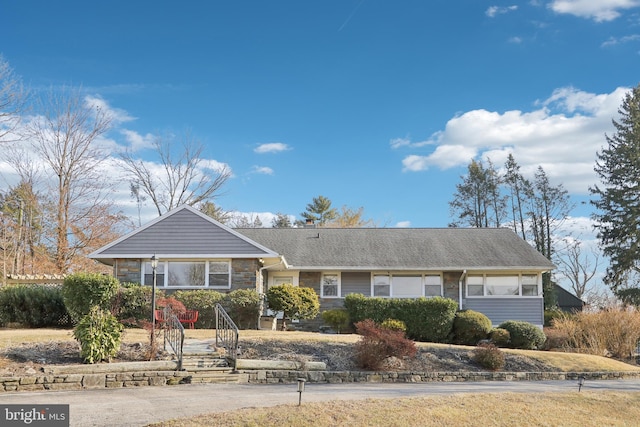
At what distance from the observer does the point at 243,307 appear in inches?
853

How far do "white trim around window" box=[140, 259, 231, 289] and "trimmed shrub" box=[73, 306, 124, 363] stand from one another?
973cm

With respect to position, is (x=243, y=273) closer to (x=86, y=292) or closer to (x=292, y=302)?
(x=292, y=302)

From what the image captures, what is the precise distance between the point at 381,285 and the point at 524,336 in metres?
7.05

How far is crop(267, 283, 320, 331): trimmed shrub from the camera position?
22375 millimetres

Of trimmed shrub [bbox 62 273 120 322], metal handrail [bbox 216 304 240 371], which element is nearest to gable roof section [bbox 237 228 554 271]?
metal handrail [bbox 216 304 240 371]

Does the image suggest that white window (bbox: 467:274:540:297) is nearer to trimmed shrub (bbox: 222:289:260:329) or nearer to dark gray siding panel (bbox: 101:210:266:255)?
dark gray siding panel (bbox: 101:210:266:255)

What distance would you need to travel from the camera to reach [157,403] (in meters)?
10.4

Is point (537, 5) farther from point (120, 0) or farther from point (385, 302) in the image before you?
point (120, 0)

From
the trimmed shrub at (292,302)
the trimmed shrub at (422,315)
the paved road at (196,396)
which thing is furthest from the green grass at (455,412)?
the trimmed shrub at (292,302)

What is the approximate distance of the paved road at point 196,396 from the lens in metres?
9.49

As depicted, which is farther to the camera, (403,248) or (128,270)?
(403,248)

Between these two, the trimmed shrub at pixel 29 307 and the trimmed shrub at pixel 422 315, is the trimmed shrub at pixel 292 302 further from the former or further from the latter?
the trimmed shrub at pixel 29 307

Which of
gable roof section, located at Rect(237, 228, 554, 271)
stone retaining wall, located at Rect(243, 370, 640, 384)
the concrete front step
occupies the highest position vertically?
gable roof section, located at Rect(237, 228, 554, 271)

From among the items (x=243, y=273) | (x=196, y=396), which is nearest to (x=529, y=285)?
(x=243, y=273)
